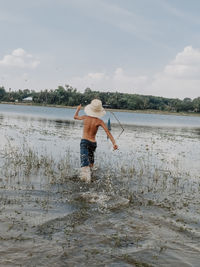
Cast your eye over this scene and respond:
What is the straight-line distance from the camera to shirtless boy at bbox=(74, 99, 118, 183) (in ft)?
31.2

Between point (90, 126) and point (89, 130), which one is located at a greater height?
point (90, 126)

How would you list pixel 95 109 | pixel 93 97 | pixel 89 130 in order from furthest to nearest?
pixel 93 97 → pixel 89 130 → pixel 95 109

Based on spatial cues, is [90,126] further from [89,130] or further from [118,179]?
[118,179]

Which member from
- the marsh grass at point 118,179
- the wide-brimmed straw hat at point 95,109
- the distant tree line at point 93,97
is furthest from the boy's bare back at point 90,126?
the distant tree line at point 93,97

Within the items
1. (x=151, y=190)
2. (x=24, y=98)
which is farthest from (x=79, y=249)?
(x=24, y=98)

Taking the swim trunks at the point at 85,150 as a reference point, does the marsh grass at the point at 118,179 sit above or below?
below

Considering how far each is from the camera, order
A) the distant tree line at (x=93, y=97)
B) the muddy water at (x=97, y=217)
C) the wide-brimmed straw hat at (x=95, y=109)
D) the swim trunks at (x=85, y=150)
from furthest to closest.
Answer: the distant tree line at (x=93, y=97) < the swim trunks at (x=85, y=150) < the wide-brimmed straw hat at (x=95, y=109) < the muddy water at (x=97, y=217)

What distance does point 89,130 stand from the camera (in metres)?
9.71

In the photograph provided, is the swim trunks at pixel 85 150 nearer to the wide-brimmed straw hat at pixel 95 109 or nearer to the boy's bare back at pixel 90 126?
the boy's bare back at pixel 90 126

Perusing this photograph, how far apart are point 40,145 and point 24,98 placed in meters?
164

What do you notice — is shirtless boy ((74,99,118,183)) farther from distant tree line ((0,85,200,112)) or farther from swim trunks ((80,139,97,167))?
distant tree line ((0,85,200,112))

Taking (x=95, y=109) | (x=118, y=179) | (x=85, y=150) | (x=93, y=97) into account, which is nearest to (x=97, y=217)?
(x=85, y=150)

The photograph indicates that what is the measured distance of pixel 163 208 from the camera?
27.2 feet

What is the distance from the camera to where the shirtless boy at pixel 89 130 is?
9.52 meters
